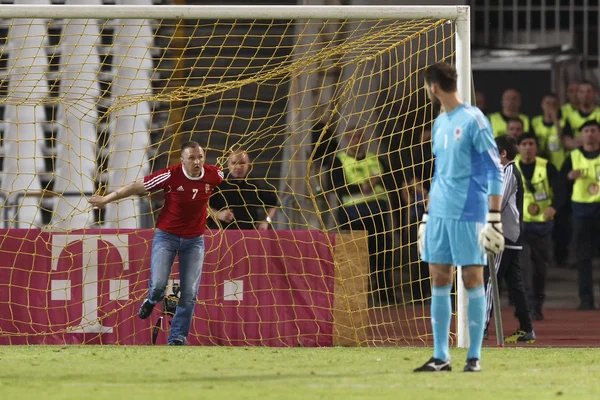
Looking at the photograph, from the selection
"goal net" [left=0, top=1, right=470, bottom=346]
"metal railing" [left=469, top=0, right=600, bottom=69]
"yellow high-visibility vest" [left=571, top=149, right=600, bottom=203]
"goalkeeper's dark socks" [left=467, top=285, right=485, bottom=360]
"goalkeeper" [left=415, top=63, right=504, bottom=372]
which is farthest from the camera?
"metal railing" [left=469, top=0, right=600, bottom=69]

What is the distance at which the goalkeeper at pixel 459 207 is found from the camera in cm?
823

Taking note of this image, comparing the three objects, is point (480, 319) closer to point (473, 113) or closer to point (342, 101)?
point (473, 113)

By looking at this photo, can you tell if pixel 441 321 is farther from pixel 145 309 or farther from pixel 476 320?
pixel 145 309

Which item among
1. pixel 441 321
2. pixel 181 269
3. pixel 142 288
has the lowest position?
pixel 441 321

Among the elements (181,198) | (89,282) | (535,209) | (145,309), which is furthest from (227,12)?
(535,209)

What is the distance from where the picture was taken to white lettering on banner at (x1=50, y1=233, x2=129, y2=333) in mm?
11281

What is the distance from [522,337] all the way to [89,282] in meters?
3.67

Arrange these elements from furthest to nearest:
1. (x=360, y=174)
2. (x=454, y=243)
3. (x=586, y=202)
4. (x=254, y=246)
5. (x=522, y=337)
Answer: (x=586, y=202) → (x=360, y=174) → (x=522, y=337) → (x=254, y=246) → (x=454, y=243)

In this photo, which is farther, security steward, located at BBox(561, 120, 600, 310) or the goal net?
security steward, located at BBox(561, 120, 600, 310)

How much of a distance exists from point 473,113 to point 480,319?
1257 millimetres

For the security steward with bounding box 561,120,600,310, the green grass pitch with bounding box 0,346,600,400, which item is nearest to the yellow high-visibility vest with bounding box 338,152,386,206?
the security steward with bounding box 561,120,600,310

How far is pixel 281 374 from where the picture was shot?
8336mm

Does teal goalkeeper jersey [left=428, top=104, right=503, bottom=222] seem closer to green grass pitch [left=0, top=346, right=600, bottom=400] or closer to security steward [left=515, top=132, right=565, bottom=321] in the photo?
green grass pitch [left=0, top=346, right=600, bottom=400]

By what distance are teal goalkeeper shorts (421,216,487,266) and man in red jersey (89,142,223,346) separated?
9.73ft
